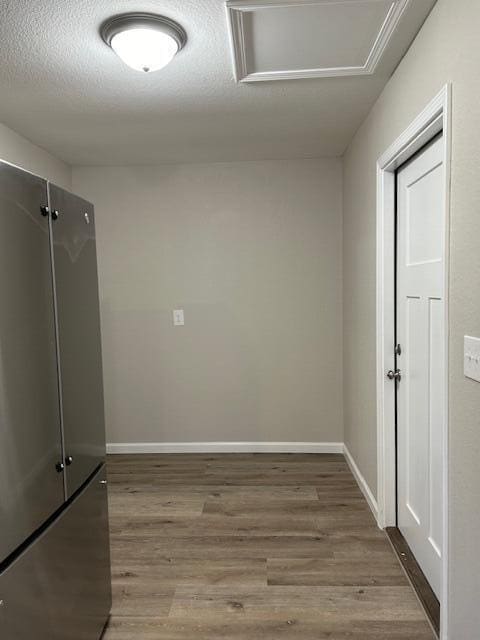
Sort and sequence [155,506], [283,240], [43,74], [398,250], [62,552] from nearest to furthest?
1. [62,552]
2. [43,74]
3. [398,250]
4. [155,506]
5. [283,240]

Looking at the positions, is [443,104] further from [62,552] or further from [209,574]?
[209,574]

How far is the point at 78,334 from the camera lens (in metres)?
1.65

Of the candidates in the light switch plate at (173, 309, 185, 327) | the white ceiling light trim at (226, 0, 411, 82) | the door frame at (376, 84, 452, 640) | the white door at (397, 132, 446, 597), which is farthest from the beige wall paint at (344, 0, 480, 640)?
the light switch plate at (173, 309, 185, 327)

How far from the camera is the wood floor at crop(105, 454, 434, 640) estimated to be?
6.29 feet

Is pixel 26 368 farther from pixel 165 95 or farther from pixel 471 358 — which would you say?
pixel 165 95

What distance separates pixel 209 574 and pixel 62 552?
3.31 feet

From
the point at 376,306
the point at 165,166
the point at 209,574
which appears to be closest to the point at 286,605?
the point at 209,574

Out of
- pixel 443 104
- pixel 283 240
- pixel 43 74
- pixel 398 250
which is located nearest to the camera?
pixel 443 104

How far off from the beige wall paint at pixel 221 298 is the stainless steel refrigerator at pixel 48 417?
206 centimetres

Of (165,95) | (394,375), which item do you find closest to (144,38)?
(165,95)

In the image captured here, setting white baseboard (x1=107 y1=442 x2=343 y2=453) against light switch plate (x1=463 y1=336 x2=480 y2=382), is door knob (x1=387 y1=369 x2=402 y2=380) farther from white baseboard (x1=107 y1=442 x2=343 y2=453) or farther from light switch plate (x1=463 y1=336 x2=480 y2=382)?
white baseboard (x1=107 y1=442 x2=343 y2=453)

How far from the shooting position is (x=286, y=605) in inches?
79.8

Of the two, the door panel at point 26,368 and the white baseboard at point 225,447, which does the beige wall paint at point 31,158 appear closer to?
the door panel at point 26,368

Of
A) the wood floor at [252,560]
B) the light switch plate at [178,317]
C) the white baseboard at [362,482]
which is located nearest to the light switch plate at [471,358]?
the wood floor at [252,560]
